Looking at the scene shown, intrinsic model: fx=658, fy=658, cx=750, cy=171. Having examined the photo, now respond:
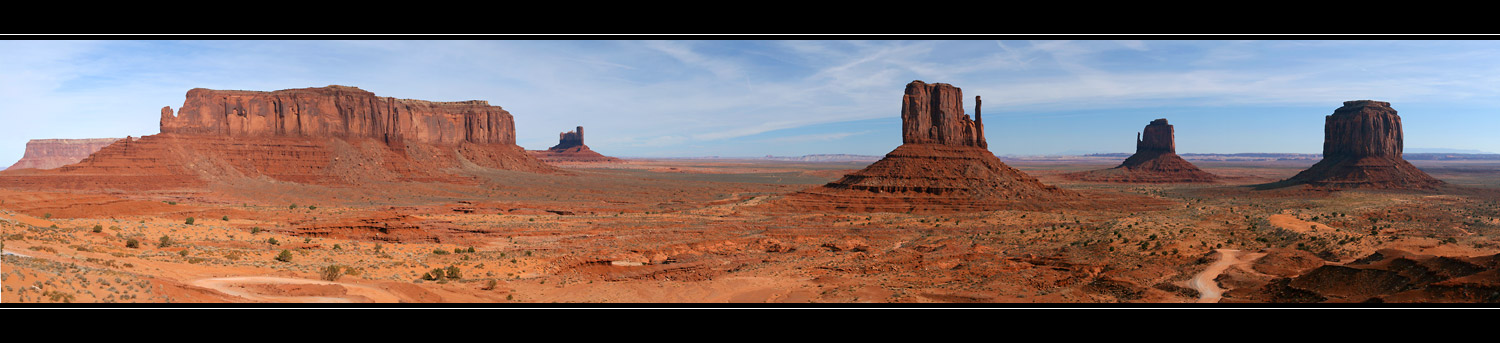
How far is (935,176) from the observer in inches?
2351

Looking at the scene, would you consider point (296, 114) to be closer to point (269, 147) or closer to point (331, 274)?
point (269, 147)

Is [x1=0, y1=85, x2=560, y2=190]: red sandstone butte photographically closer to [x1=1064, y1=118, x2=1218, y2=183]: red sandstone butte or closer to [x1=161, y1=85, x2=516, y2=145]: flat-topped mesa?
[x1=161, y1=85, x2=516, y2=145]: flat-topped mesa

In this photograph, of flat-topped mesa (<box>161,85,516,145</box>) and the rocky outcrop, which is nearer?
the rocky outcrop

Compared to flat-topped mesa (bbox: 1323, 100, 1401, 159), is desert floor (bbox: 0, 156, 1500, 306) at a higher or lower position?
lower

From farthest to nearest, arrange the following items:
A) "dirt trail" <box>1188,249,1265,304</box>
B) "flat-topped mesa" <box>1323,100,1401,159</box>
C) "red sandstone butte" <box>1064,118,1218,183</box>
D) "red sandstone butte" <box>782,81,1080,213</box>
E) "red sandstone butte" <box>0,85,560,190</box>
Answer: "red sandstone butte" <box>1064,118,1218,183</box>
"flat-topped mesa" <box>1323,100,1401,159</box>
"red sandstone butte" <box>0,85,560,190</box>
"red sandstone butte" <box>782,81,1080,213</box>
"dirt trail" <box>1188,249,1265,304</box>

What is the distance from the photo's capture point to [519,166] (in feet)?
429

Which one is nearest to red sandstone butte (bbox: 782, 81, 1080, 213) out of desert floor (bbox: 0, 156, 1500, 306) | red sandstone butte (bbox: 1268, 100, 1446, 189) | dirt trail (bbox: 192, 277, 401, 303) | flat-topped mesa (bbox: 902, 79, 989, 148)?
flat-topped mesa (bbox: 902, 79, 989, 148)

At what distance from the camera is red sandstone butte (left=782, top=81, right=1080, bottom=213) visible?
55.4 meters

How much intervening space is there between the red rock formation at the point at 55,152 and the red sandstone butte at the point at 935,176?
168786mm

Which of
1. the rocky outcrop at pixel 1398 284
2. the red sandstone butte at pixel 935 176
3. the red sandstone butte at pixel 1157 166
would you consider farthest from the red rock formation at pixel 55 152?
the red sandstone butte at pixel 1157 166

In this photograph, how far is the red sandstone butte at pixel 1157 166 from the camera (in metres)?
118

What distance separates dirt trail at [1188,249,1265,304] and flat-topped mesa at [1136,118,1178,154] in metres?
122

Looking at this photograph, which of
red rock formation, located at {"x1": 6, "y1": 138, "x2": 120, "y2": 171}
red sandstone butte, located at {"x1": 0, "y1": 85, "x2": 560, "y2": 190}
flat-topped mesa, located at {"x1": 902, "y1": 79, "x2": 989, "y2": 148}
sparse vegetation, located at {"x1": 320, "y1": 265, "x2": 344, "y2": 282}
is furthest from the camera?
red rock formation, located at {"x1": 6, "y1": 138, "x2": 120, "y2": 171}

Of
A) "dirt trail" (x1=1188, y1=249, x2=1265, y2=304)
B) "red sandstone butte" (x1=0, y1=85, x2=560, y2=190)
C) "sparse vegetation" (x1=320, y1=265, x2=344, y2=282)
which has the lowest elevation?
"dirt trail" (x1=1188, y1=249, x2=1265, y2=304)
